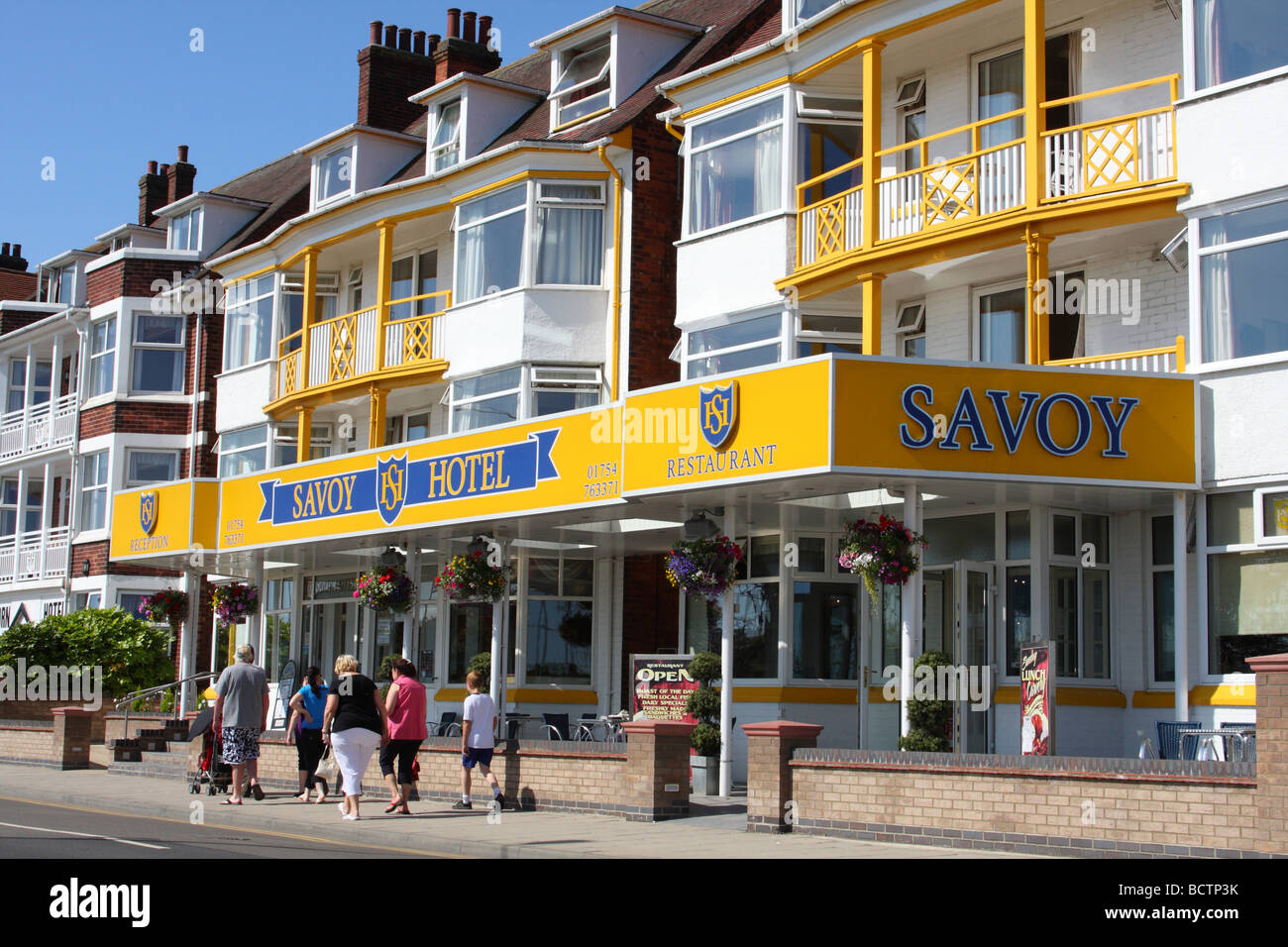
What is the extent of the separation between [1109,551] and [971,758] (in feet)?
18.4

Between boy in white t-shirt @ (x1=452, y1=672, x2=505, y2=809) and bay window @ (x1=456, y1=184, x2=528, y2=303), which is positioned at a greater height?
Answer: bay window @ (x1=456, y1=184, x2=528, y2=303)

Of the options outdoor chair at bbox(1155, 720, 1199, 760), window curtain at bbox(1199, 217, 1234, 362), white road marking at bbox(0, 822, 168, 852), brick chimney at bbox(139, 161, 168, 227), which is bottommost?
white road marking at bbox(0, 822, 168, 852)

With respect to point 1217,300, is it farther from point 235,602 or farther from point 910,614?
point 235,602

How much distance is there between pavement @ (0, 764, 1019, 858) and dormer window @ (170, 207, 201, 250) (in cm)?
2014

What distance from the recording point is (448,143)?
1159 inches

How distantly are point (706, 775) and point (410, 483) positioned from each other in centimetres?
699

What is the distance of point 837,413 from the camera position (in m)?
16.5

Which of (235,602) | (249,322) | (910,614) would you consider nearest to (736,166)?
(910,614)

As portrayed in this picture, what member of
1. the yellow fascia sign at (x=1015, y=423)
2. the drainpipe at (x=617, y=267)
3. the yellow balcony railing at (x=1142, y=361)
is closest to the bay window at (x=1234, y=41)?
the yellow balcony railing at (x=1142, y=361)

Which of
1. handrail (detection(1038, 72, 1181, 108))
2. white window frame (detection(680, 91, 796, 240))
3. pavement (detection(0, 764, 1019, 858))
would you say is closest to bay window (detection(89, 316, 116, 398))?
pavement (detection(0, 764, 1019, 858))

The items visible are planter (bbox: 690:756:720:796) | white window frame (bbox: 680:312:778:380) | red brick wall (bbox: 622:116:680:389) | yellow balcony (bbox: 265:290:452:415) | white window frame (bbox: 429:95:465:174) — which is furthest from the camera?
white window frame (bbox: 429:95:465:174)

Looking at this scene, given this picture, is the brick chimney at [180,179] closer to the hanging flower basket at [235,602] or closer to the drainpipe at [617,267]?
the hanging flower basket at [235,602]

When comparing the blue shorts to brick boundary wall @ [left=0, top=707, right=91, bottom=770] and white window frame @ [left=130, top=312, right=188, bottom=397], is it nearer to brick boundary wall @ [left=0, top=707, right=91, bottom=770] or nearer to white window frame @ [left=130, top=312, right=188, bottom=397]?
brick boundary wall @ [left=0, top=707, right=91, bottom=770]

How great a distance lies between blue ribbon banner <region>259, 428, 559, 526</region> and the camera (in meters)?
21.6
